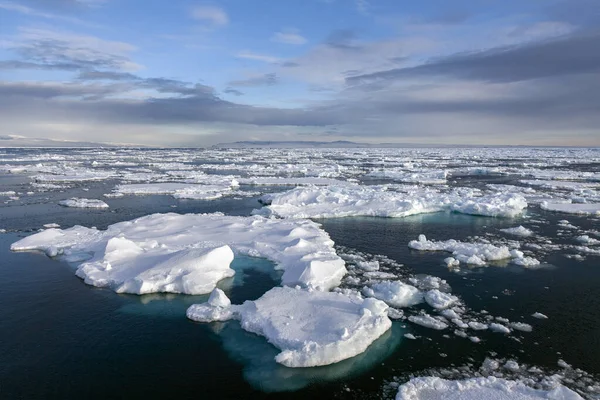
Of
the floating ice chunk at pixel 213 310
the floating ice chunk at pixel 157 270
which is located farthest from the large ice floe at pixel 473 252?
the floating ice chunk at pixel 213 310

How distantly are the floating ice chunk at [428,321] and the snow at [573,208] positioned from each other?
62.6 ft

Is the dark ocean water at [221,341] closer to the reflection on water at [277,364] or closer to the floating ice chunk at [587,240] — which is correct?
the reflection on water at [277,364]

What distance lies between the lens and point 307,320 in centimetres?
A: 1030

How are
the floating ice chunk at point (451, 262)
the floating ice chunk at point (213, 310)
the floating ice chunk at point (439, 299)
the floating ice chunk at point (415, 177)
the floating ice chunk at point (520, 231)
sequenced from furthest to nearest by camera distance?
the floating ice chunk at point (415, 177)
the floating ice chunk at point (520, 231)
the floating ice chunk at point (451, 262)
the floating ice chunk at point (439, 299)
the floating ice chunk at point (213, 310)

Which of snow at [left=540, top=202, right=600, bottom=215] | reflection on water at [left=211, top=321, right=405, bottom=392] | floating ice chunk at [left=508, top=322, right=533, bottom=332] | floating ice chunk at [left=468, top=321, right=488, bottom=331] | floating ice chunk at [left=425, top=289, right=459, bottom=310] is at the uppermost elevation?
snow at [left=540, top=202, right=600, bottom=215]

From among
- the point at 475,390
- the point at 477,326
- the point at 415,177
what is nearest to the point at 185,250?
the point at 477,326

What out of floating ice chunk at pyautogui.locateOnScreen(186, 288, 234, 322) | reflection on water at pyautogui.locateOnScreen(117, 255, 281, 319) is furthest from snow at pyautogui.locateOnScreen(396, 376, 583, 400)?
reflection on water at pyautogui.locateOnScreen(117, 255, 281, 319)

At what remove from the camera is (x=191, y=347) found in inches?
384

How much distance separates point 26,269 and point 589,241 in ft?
74.0

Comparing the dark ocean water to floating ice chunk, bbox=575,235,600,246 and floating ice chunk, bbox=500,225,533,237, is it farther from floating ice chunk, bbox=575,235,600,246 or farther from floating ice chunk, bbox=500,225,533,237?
floating ice chunk, bbox=500,225,533,237

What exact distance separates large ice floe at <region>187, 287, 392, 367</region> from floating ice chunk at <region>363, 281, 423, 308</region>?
0.98m

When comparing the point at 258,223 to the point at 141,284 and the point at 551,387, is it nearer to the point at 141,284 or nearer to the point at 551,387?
the point at 141,284

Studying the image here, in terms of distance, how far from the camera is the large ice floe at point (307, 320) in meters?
9.16

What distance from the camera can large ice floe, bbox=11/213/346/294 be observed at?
1320 centimetres
